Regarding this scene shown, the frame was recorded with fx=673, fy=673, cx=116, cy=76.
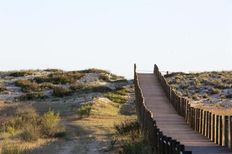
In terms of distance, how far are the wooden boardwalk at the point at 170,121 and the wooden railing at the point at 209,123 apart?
211mm

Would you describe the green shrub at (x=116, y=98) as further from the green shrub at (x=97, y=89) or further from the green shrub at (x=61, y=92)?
the green shrub at (x=61, y=92)

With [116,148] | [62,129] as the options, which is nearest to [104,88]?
[62,129]

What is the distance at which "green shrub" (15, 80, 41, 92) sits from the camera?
61812 millimetres

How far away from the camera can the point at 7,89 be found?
62000 millimetres

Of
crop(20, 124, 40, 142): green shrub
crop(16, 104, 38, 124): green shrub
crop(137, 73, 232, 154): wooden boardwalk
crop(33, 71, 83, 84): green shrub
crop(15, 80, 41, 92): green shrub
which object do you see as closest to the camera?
crop(137, 73, 232, 154): wooden boardwalk

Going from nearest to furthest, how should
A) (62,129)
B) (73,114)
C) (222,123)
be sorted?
(222,123) → (62,129) → (73,114)

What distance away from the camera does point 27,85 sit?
208 feet

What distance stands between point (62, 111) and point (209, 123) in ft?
78.9

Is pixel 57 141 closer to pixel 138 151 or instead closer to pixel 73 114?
pixel 138 151

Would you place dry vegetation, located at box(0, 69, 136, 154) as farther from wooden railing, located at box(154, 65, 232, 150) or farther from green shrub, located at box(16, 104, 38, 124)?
wooden railing, located at box(154, 65, 232, 150)

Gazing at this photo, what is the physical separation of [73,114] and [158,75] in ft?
20.7

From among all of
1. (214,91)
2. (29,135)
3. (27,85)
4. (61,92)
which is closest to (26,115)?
(29,135)

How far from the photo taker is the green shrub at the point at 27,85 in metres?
61.8

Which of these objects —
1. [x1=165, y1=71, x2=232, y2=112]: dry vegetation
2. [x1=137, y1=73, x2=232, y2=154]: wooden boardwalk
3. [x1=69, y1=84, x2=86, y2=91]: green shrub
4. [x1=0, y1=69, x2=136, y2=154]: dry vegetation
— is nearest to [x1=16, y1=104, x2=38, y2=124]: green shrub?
[x1=0, y1=69, x2=136, y2=154]: dry vegetation
